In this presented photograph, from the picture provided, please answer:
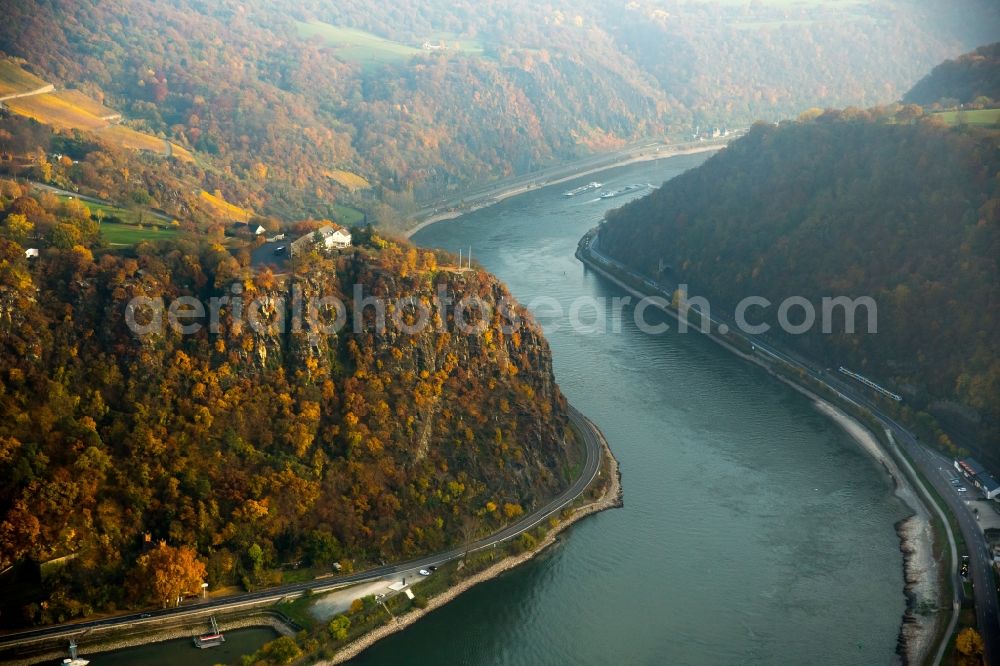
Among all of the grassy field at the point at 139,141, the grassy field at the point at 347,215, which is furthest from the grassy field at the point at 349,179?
the grassy field at the point at 139,141

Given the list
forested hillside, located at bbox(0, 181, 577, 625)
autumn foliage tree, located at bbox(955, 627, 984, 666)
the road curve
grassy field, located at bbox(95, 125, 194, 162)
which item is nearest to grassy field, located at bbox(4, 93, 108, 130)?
grassy field, located at bbox(95, 125, 194, 162)

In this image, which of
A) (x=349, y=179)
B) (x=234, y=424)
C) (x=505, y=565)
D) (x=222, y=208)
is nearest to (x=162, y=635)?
(x=234, y=424)

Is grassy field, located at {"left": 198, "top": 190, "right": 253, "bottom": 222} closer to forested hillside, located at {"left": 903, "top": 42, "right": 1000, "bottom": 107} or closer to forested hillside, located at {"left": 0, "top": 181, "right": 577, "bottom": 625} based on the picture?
forested hillside, located at {"left": 0, "top": 181, "right": 577, "bottom": 625}

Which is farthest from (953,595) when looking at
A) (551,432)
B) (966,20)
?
(966,20)

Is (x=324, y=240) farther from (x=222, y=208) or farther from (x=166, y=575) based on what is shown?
(x=222, y=208)

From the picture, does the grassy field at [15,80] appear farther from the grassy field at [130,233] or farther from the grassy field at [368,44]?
the grassy field at [368,44]
